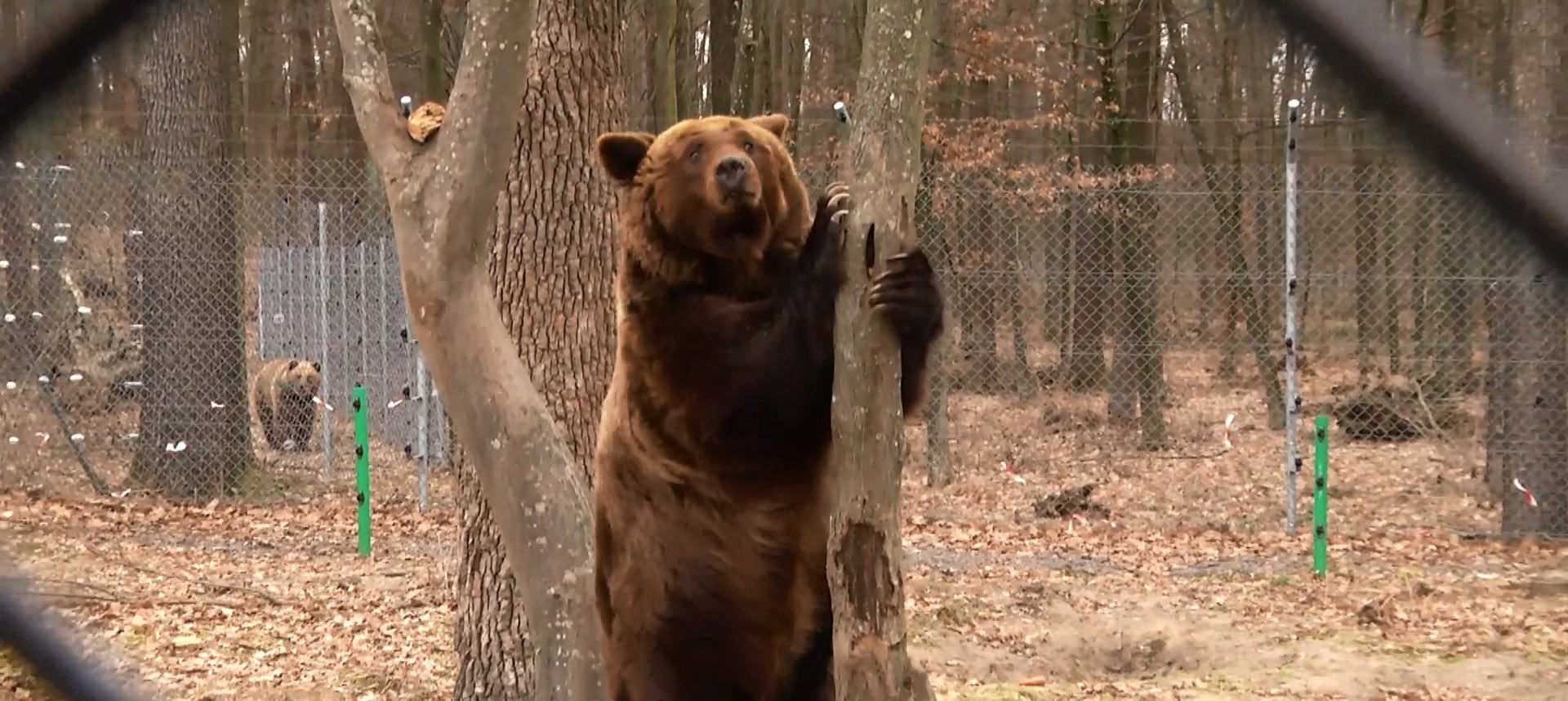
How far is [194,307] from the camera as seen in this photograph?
12047mm

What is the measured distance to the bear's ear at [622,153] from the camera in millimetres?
4199

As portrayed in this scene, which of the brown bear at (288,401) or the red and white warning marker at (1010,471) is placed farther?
the brown bear at (288,401)

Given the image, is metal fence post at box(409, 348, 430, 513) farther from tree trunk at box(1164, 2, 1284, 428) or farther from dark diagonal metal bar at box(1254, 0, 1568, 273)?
dark diagonal metal bar at box(1254, 0, 1568, 273)

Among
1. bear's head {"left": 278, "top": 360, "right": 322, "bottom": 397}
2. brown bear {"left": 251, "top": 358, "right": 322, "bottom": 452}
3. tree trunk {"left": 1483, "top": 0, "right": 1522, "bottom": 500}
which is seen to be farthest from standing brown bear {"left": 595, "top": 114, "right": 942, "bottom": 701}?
bear's head {"left": 278, "top": 360, "right": 322, "bottom": 397}

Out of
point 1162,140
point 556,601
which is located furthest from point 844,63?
point 556,601

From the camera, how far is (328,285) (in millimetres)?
13547

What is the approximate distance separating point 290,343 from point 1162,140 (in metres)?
10.1

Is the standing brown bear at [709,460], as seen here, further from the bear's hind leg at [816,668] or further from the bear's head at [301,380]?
the bear's head at [301,380]

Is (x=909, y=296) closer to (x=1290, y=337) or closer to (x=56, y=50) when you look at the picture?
(x=56, y=50)

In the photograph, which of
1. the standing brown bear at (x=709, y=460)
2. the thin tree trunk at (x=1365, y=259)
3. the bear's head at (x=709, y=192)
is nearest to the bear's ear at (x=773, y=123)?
the bear's head at (x=709, y=192)

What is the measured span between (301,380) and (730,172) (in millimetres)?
12480

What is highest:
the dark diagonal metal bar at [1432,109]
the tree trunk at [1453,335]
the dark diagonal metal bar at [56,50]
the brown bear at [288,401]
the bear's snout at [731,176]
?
the bear's snout at [731,176]

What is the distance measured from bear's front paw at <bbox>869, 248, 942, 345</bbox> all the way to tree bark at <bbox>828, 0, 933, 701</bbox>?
4cm

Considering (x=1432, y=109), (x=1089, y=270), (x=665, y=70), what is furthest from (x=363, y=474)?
(x=1432, y=109)
